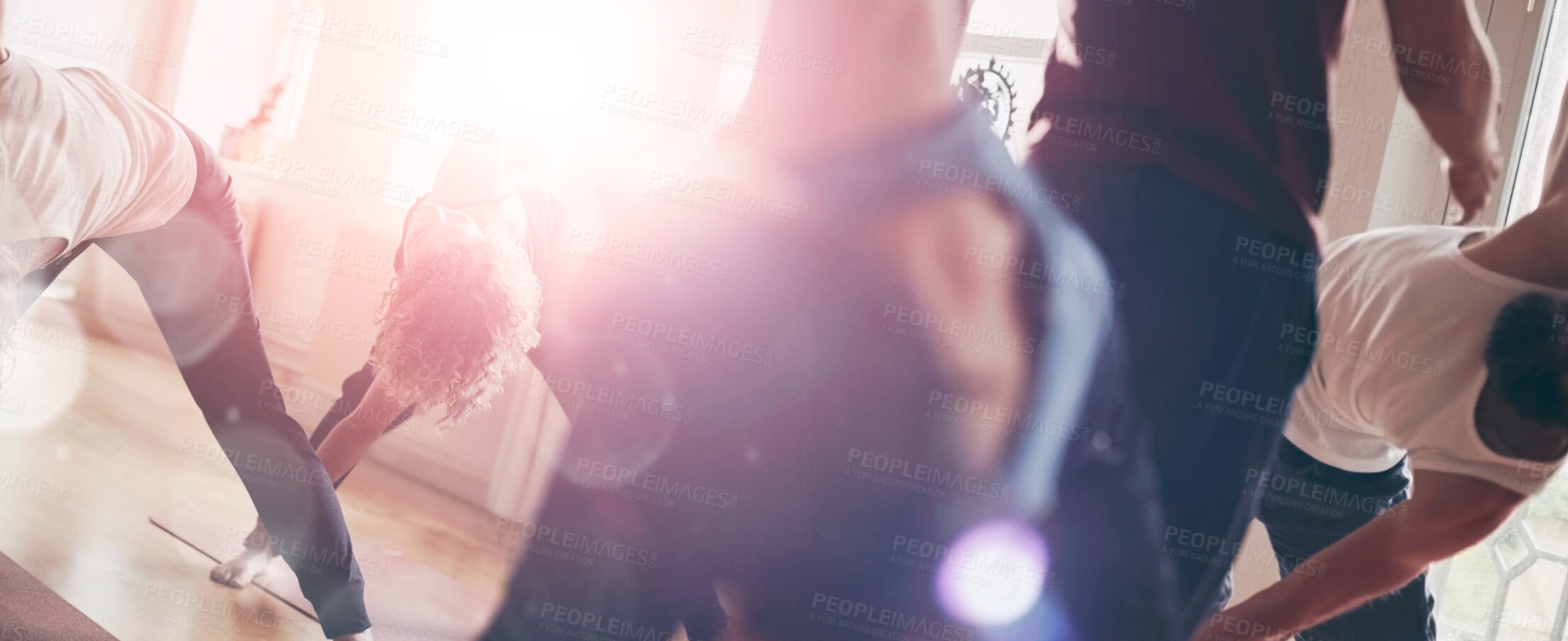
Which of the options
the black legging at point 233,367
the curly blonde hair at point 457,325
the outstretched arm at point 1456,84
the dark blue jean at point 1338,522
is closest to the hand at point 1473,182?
the outstretched arm at point 1456,84

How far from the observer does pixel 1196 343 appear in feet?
5.20

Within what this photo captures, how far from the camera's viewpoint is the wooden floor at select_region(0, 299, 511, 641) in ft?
5.19

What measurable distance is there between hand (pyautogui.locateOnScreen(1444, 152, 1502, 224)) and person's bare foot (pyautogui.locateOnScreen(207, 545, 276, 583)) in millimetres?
2276

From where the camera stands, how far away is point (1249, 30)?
1550 millimetres

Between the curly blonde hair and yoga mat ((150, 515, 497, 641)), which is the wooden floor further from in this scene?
the curly blonde hair

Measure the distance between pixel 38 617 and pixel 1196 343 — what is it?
7.18ft

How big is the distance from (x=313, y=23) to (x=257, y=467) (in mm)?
841

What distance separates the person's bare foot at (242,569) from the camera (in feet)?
5.19

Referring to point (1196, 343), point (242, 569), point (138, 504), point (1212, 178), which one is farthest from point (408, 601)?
point (1212, 178)

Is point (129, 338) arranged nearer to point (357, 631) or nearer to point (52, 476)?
point (52, 476)

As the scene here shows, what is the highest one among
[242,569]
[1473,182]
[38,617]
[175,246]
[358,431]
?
[1473,182]

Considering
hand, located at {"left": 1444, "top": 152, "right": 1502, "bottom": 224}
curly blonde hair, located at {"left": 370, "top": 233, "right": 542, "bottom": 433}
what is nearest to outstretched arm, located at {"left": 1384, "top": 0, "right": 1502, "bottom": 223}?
hand, located at {"left": 1444, "top": 152, "right": 1502, "bottom": 224}

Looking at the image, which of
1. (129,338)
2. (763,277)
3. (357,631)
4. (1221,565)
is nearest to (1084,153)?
(763,277)

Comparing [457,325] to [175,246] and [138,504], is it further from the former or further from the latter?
[138,504]
